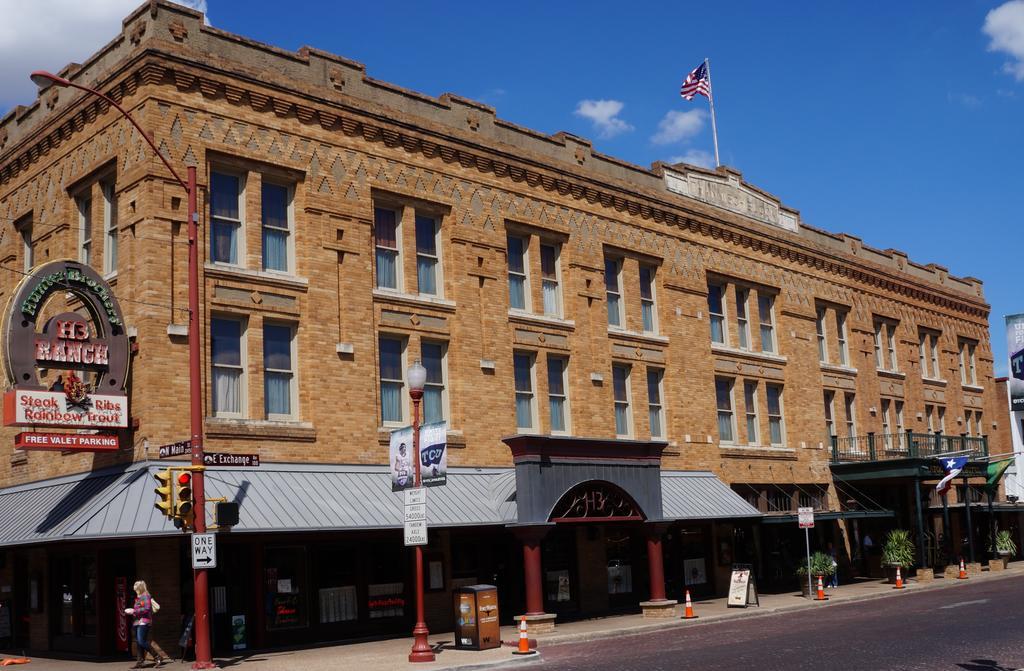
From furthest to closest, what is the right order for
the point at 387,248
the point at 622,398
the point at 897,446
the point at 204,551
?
the point at 897,446
the point at 622,398
the point at 387,248
the point at 204,551

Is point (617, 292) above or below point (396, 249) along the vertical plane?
below

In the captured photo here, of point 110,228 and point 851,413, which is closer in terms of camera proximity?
point 110,228

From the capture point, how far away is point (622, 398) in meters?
32.8

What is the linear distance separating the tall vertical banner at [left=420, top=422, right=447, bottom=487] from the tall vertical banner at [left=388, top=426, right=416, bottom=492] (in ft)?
0.74

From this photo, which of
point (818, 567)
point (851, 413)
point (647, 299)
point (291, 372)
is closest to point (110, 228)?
point (291, 372)

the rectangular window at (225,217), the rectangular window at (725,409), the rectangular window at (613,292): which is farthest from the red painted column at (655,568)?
the rectangular window at (225,217)

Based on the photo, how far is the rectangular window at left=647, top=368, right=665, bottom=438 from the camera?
110ft

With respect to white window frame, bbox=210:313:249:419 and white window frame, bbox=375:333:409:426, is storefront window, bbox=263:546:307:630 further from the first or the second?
white window frame, bbox=375:333:409:426

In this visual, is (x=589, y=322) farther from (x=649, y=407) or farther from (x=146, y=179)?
(x=146, y=179)

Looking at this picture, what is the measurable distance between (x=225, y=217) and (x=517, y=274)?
8.83 meters

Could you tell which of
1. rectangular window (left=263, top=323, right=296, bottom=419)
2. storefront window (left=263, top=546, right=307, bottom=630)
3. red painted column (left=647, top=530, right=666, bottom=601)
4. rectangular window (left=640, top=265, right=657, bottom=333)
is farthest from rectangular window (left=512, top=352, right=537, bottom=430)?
storefront window (left=263, top=546, right=307, bottom=630)

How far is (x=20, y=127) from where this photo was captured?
28.3 m

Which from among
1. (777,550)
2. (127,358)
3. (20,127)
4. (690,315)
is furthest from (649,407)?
(20,127)

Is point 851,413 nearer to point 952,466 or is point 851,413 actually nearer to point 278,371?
point 952,466
